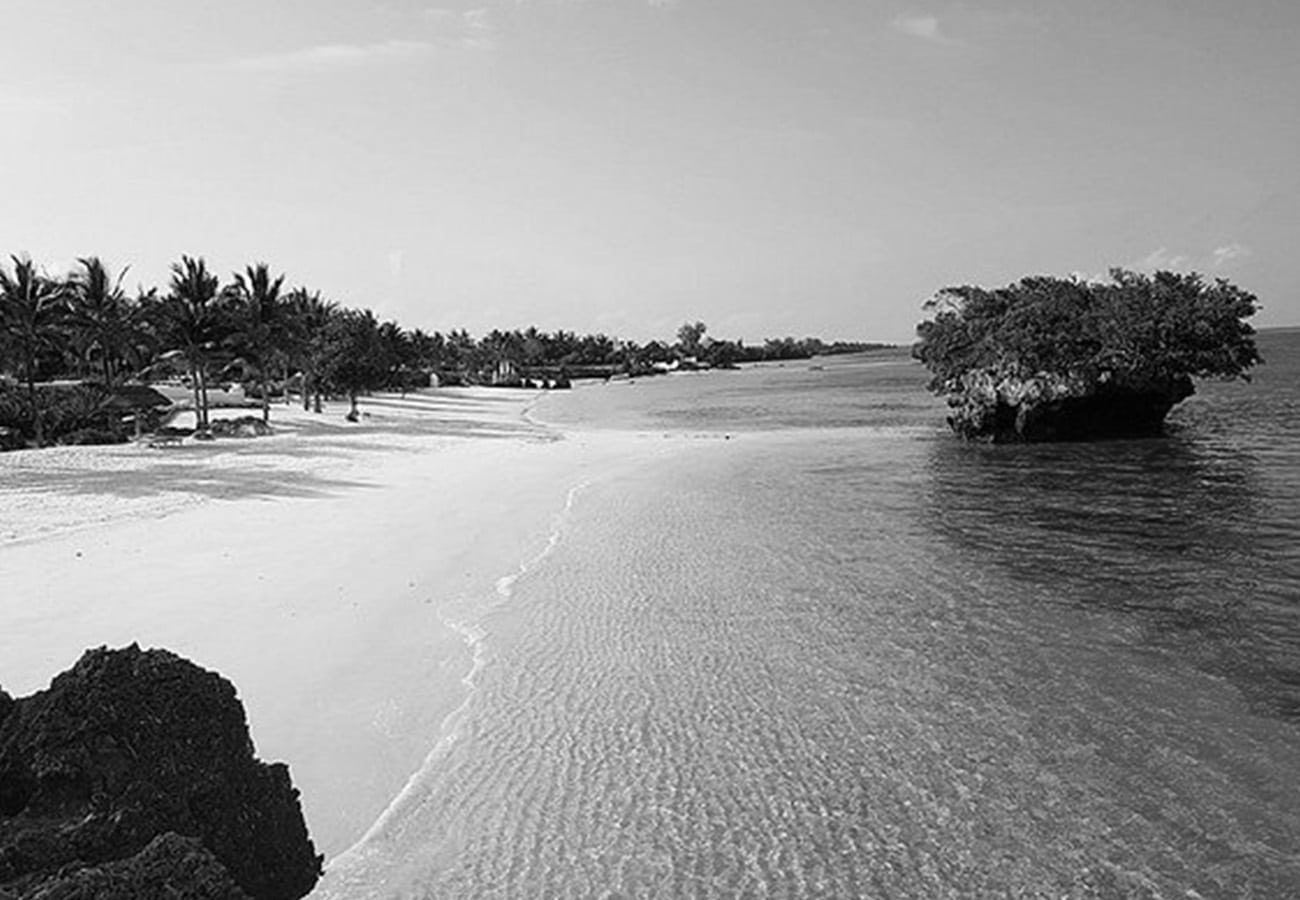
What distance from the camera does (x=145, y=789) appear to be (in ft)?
15.5

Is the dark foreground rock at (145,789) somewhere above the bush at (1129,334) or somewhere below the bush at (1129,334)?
below

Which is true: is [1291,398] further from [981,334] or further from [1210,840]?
[1210,840]

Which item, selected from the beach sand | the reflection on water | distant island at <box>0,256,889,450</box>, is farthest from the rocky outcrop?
distant island at <box>0,256,889,450</box>

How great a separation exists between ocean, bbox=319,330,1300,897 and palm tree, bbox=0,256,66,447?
3137 cm

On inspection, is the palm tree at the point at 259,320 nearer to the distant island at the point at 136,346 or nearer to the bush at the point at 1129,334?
the distant island at the point at 136,346

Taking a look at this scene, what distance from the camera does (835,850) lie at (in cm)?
720

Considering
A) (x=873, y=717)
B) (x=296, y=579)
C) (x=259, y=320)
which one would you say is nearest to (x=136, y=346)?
(x=259, y=320)

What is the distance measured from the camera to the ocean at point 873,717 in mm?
6988

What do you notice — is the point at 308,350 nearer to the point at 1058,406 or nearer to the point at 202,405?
the point at 202,405

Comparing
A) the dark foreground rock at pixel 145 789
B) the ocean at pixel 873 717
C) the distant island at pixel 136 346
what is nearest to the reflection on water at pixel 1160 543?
the ocean at pixel 873 717

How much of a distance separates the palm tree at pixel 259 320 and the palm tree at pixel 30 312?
9.28 metres

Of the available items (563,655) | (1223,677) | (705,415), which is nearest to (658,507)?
(563,655)

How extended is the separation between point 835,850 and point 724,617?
21.9 ft

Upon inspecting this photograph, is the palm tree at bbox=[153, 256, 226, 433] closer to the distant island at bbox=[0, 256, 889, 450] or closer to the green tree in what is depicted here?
the distant island at bbox=[0, 256, 889, 450]
